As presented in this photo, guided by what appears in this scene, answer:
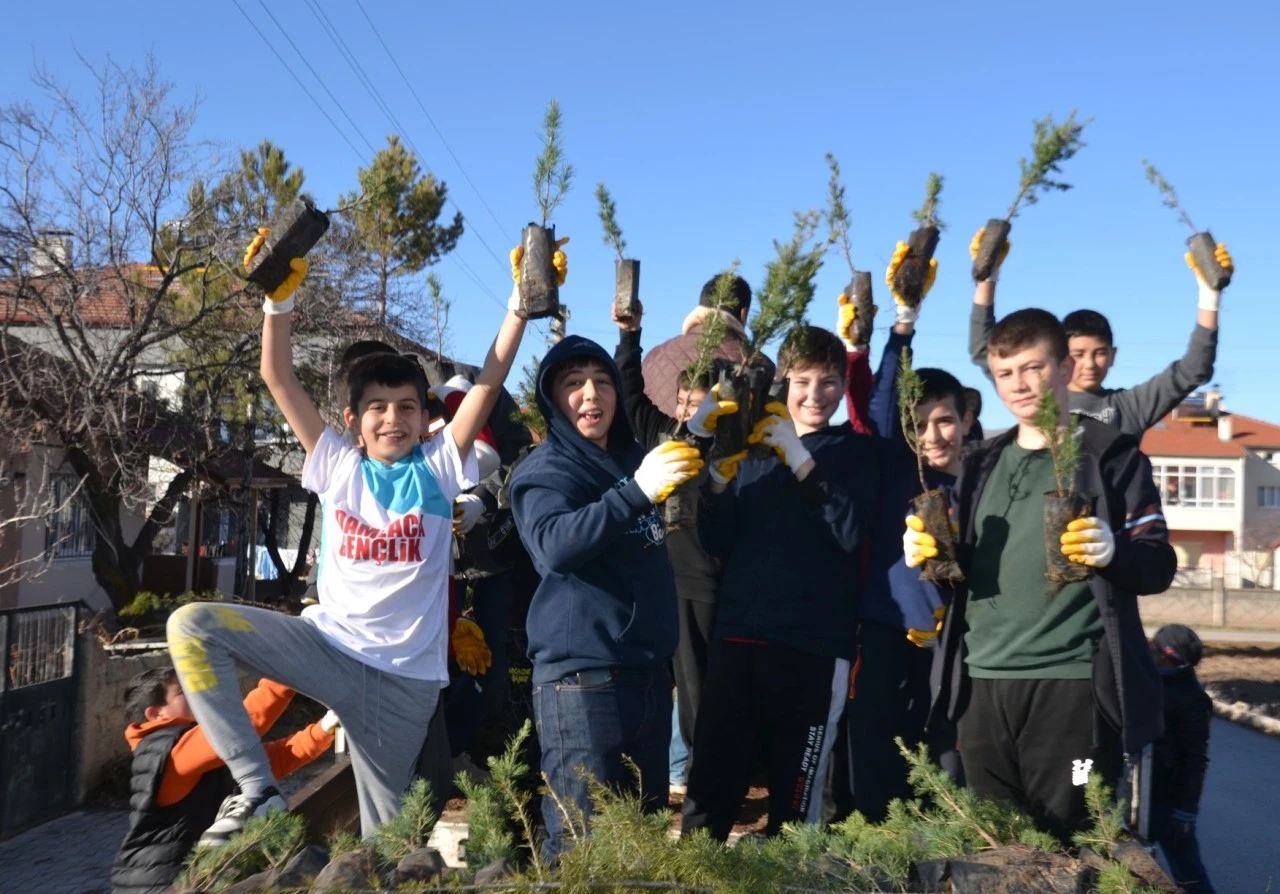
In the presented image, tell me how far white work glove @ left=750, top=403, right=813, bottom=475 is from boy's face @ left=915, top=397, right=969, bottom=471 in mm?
934

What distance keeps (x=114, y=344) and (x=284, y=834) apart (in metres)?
13.8

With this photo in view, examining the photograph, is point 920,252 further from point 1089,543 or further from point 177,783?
point 177,783

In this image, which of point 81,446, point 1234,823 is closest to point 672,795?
point 1234,823

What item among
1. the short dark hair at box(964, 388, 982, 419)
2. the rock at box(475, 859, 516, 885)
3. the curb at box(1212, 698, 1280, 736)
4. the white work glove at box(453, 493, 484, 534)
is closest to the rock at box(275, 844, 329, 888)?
the rock at box(475, 859, 516, 885)

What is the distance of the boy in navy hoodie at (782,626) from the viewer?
3.90m

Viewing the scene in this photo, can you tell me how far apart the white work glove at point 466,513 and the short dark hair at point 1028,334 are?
2.09 meters

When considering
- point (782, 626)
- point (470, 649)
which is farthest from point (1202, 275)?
point (470, 649)

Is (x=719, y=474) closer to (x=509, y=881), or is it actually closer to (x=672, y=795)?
(x=509, y=881)

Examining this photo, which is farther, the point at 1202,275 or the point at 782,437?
the point at 1202,275

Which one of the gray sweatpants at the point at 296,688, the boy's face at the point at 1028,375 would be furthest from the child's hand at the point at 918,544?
the gray sweatpants at the point at 296,688

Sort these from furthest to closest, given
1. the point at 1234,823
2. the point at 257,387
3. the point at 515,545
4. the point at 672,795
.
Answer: the point at 257,387
the point at 1234,823
the point at 672,795
the point at 515,545

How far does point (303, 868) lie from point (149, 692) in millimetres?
1646

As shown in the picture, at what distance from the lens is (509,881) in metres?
2.21

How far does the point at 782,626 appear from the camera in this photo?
3.97m
